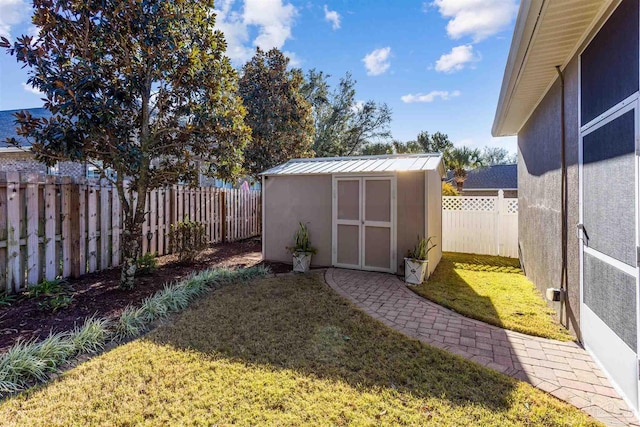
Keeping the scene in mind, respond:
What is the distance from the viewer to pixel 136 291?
5535 millimetres

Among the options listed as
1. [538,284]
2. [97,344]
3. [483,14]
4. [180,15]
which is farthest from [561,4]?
[97,344]

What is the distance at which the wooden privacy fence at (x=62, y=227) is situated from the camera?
501cm

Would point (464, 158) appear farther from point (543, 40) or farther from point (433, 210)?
point (543, 40)

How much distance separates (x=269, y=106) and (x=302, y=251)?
285 inches

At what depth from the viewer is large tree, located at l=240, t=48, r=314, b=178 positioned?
39.9 ft

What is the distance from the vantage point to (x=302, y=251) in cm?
732

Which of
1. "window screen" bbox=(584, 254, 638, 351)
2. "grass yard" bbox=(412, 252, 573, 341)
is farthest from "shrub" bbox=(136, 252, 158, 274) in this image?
"window screen" bbox=(584, 254, 638, 351)

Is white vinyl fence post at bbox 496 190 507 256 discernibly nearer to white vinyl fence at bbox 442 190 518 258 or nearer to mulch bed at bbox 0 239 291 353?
white vinyl fence at bbox 442 190 518 258

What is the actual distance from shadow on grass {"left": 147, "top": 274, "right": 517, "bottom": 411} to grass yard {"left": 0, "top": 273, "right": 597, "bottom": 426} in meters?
0.01

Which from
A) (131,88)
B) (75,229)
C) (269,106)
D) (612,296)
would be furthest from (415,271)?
(269,106)

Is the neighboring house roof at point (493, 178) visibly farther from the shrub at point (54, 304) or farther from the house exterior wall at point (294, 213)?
the shrub at point (54, 304)

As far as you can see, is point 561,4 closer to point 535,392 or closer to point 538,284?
point 535,392

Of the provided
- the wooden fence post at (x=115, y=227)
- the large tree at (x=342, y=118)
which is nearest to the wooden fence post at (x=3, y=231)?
the wooden fence post at (x=115, y=227)

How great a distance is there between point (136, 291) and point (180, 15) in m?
4.95
